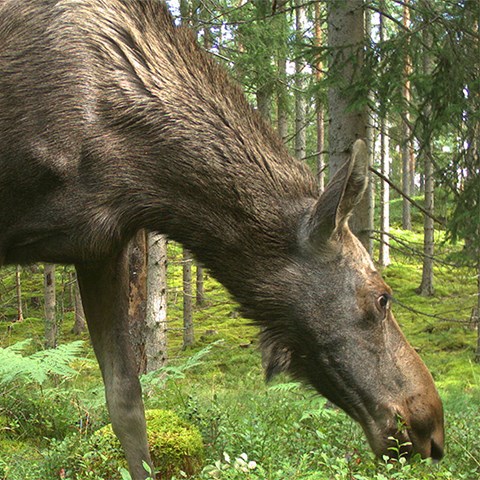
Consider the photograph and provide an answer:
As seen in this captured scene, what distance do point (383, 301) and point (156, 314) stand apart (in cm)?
805

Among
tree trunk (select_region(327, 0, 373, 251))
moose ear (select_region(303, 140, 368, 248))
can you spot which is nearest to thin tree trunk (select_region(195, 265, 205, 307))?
tree trunk (select_region(327, 0, 373, 251))

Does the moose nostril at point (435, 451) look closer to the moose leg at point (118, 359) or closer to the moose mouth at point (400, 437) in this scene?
the moose mouth at point (400, 437)

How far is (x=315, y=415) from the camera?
589 cm

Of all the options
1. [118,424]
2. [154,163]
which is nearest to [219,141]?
[154,163]

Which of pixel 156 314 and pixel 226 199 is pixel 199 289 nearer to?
pixel 156 314

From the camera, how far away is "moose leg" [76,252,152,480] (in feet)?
14.1

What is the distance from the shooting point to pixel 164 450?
4.96m

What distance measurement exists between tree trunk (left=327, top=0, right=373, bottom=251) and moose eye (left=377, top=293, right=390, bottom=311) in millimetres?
3906

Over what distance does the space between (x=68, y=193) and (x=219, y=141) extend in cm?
89

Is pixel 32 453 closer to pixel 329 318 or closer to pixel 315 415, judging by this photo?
pixel 315 415

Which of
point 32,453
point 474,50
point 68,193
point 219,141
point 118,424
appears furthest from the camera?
point 474,50

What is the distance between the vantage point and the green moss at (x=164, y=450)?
4.68 m

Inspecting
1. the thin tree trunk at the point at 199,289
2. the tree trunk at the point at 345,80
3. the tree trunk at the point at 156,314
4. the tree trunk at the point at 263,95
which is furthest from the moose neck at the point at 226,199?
the thin tree trunk at the point at 199,289

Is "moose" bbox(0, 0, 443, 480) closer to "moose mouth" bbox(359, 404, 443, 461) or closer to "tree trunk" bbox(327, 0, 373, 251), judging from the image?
"moose mouth" bbox(359, 404, 443, 461)
